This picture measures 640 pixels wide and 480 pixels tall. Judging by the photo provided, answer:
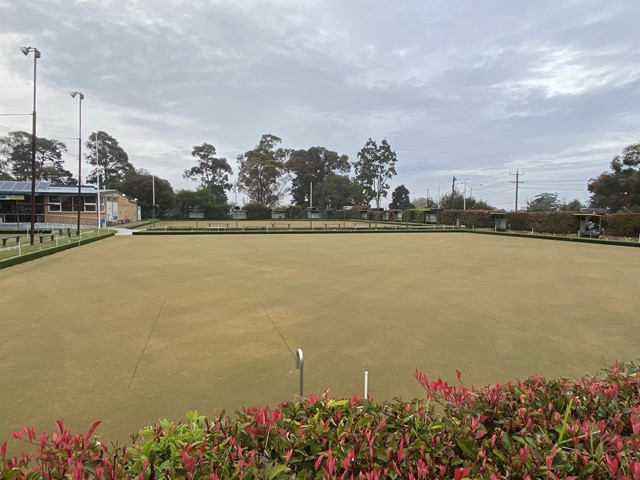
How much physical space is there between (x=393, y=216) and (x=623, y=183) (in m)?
24.2

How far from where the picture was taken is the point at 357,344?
15.4 ft

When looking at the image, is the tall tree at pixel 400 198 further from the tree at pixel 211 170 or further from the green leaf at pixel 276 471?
the green leaf at pixel 276 471

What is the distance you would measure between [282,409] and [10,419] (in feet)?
8.47

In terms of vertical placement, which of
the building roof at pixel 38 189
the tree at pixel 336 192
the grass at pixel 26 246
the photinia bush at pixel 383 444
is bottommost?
the grass at pixel 26 246

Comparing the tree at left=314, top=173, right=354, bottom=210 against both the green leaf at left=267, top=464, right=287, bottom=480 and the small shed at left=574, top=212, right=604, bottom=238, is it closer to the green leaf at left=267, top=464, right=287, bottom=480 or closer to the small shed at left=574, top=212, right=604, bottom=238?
the small shed at left=574, top=212, right=604, bottom=238

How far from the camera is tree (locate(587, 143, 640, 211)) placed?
35.9 metres

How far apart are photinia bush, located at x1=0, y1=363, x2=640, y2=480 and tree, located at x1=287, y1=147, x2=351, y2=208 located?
209 feet

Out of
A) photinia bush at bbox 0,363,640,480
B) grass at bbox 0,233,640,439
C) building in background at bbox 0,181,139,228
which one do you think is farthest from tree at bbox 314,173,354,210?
photinia bush at bbox 0,363,640,480

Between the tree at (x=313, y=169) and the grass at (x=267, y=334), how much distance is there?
57.4 metres

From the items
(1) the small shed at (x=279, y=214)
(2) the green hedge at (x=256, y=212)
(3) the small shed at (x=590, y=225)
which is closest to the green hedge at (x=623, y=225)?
(3) the small shed at (x=590, y=225)

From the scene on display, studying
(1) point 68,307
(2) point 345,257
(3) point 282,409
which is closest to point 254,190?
(2) point 345,257

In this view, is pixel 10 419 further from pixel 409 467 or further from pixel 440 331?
pixel 440 331

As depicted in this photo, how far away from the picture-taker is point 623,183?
36781 mm

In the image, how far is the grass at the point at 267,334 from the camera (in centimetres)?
346
